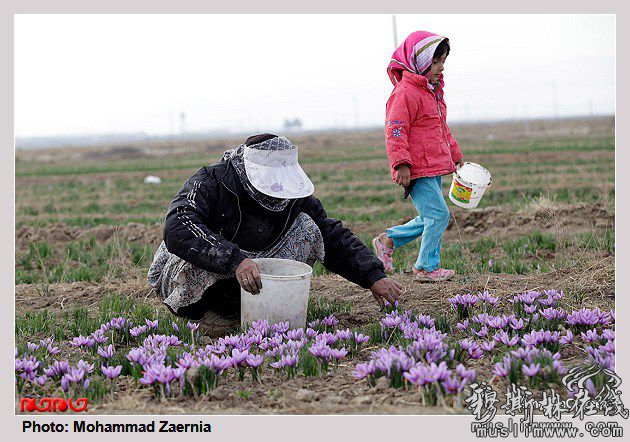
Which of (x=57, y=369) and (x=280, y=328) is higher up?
(x=280, y=328)

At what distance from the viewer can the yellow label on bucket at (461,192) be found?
6.33m

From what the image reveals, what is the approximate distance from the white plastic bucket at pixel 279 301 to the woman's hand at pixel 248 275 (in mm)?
72

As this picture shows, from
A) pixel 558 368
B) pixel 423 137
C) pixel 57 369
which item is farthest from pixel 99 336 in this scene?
pixel 423 137

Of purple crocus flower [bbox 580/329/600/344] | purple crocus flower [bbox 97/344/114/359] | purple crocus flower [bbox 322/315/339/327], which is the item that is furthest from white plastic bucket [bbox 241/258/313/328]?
purple crocus flower [bbox 580/329/600/344]

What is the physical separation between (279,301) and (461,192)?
2612mm

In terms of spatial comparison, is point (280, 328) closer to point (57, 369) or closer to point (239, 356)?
point (239, 356)

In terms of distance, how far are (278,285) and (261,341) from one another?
15.5 inches

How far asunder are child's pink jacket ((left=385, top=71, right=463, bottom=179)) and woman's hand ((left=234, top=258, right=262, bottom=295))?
2.03 m

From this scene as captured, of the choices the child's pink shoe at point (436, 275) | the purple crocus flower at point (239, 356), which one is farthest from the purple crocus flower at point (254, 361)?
the child's pink shoe at point (436, 275)

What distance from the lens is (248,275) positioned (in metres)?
4.30

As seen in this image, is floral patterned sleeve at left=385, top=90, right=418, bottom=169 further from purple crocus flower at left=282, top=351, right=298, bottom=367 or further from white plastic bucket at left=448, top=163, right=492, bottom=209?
purple crocus flower at left=282, top=351, right=298, bottom=367

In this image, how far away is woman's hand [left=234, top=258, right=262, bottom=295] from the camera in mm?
4309

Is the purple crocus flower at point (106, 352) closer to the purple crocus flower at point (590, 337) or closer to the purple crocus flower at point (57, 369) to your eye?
the purple crocus flower at point (57, 369)

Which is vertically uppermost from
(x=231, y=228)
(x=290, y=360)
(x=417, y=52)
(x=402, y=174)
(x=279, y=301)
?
(x=417, y=52)
